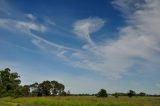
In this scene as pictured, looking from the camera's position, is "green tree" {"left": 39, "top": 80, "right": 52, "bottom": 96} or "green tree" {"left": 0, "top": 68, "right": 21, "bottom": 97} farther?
"green tree" {"left": 39, "top": 80, "right": 52, "bottom": 96}

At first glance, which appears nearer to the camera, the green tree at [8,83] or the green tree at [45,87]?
the green tree at [8,83]

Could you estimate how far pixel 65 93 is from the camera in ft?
539

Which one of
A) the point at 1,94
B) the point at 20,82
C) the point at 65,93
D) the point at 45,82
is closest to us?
the point at 1,94

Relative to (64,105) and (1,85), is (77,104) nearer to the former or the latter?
(64,105)

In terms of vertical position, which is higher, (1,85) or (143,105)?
(1,85)

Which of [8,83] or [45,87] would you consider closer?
[8,83]

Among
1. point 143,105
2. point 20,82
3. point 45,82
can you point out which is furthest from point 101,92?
point 143,105

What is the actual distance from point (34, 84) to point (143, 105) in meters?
120

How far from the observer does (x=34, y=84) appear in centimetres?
15762

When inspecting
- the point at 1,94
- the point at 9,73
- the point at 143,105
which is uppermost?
the point at 9,73

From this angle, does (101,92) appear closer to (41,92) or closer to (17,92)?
(17,92)

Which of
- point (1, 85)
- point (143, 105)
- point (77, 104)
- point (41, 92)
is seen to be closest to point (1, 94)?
point (1, 85)

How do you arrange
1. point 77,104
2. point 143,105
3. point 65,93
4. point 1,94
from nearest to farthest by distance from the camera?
point 143,105 → point 77,104 → point 1,94 → point 65,93

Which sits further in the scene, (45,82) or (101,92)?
(45,82)
